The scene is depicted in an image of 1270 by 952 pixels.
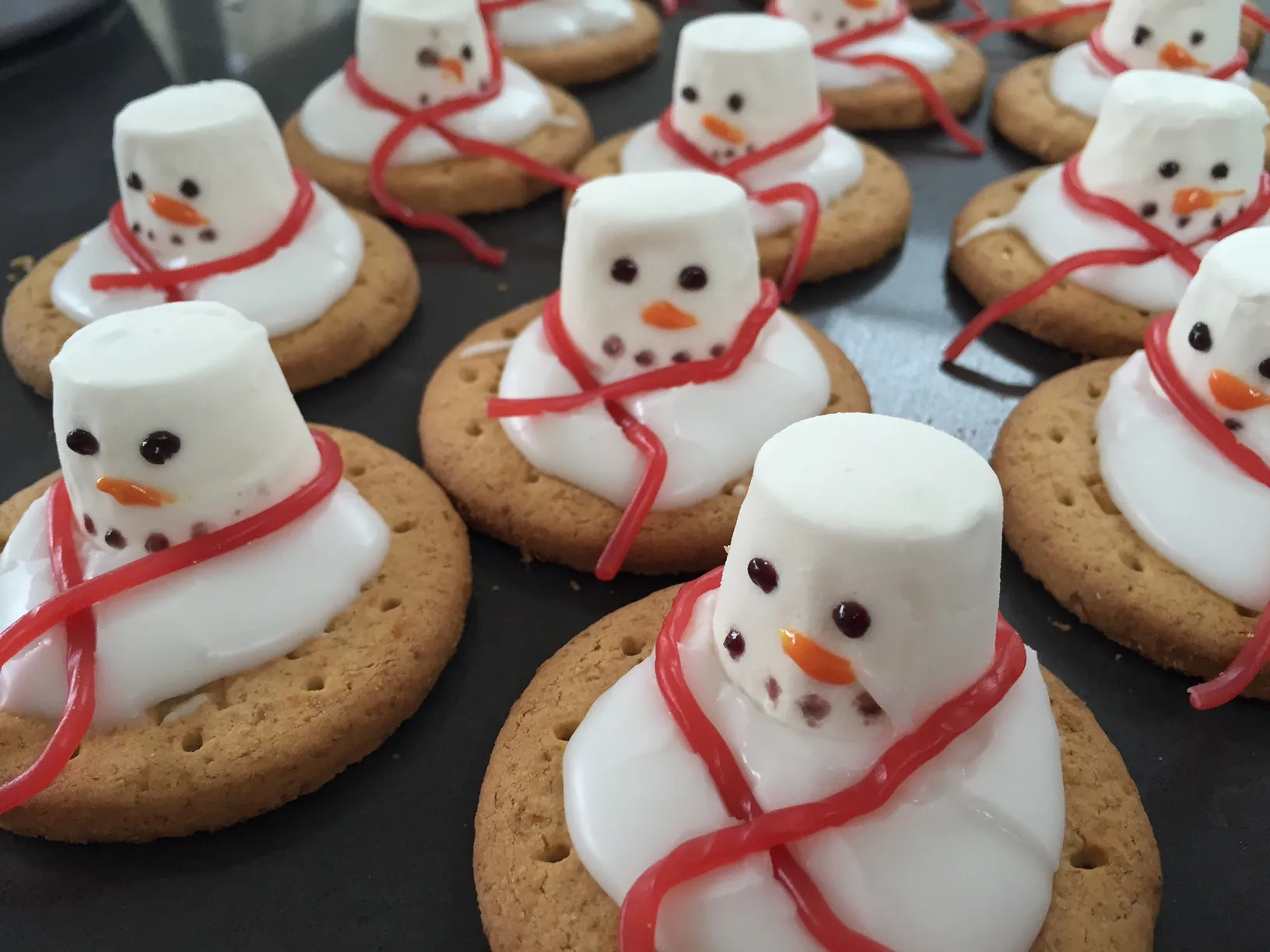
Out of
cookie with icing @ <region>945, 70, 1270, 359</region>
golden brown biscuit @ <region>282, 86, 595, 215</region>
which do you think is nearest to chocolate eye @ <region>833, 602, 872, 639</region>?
cookie with icing @ <region>945, 70, 1270, 359</region>

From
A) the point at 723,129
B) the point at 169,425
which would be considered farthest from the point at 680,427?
the point at 723,129

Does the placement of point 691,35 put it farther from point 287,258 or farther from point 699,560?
point 699,560

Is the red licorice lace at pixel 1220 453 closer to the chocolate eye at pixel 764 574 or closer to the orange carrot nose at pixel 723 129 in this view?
the chocolate eye at pixel 764 574

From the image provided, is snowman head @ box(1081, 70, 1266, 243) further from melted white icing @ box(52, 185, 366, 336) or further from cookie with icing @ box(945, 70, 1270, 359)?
melted white icing @ box(52, 185, 366, 336)

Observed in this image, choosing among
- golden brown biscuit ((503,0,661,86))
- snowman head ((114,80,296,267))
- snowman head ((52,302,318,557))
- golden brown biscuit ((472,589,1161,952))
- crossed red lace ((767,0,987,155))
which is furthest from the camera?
golden brown biscuit ((503,0,661,86))

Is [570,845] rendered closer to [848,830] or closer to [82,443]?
[848,830]

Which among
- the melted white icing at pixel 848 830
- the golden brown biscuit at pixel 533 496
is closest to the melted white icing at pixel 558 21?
the golden brown biscuit at pixel 533 496

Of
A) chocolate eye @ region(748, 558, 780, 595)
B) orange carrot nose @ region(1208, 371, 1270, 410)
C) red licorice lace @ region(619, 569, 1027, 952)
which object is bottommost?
red licorice lace @ region(619, 569, 1027, 952)

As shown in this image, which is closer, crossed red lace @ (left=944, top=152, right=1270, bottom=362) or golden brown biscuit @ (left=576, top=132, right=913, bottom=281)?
crossed red lace @ (left=944, top=152, right=1270, bottom=362)
